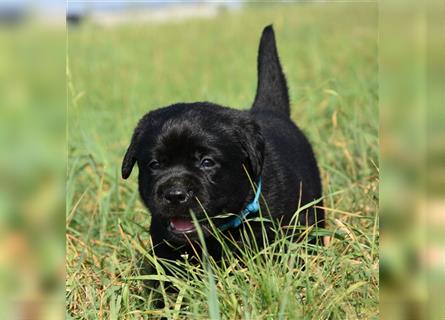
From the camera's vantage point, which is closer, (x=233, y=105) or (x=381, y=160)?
(x=381, y=160)

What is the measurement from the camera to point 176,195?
269cm

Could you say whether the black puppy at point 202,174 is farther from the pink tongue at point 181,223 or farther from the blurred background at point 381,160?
the blurred background at point 381,160

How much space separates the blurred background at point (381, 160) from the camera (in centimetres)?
114

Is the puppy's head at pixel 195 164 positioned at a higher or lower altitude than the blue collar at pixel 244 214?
higher

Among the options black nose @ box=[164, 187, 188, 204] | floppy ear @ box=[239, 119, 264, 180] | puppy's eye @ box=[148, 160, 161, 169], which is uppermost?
floppy ear @ box=[239, 119, 264, 180]

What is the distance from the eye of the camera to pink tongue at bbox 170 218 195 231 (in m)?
2.79

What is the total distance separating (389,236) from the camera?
1.22 metres

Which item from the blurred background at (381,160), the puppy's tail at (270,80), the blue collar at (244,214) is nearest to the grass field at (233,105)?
the blue collar at (244,214)

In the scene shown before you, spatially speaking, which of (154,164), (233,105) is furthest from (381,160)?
(233,105)

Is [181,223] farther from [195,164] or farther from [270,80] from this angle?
[270,80]

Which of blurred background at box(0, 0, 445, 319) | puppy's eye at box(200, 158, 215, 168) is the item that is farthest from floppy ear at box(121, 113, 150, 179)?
blurred background at box(0, 0, 445, 319)

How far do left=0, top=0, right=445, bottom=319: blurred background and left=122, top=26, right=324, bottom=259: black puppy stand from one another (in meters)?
1.46

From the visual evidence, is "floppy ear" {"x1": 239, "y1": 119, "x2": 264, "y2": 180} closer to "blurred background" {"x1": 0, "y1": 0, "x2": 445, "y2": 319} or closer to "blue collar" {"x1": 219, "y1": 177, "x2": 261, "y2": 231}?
"blue collar" {"x1": 219, "y1": 177, "x2": 261, "y2": 231}

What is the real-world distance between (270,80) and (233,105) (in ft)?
4.85
